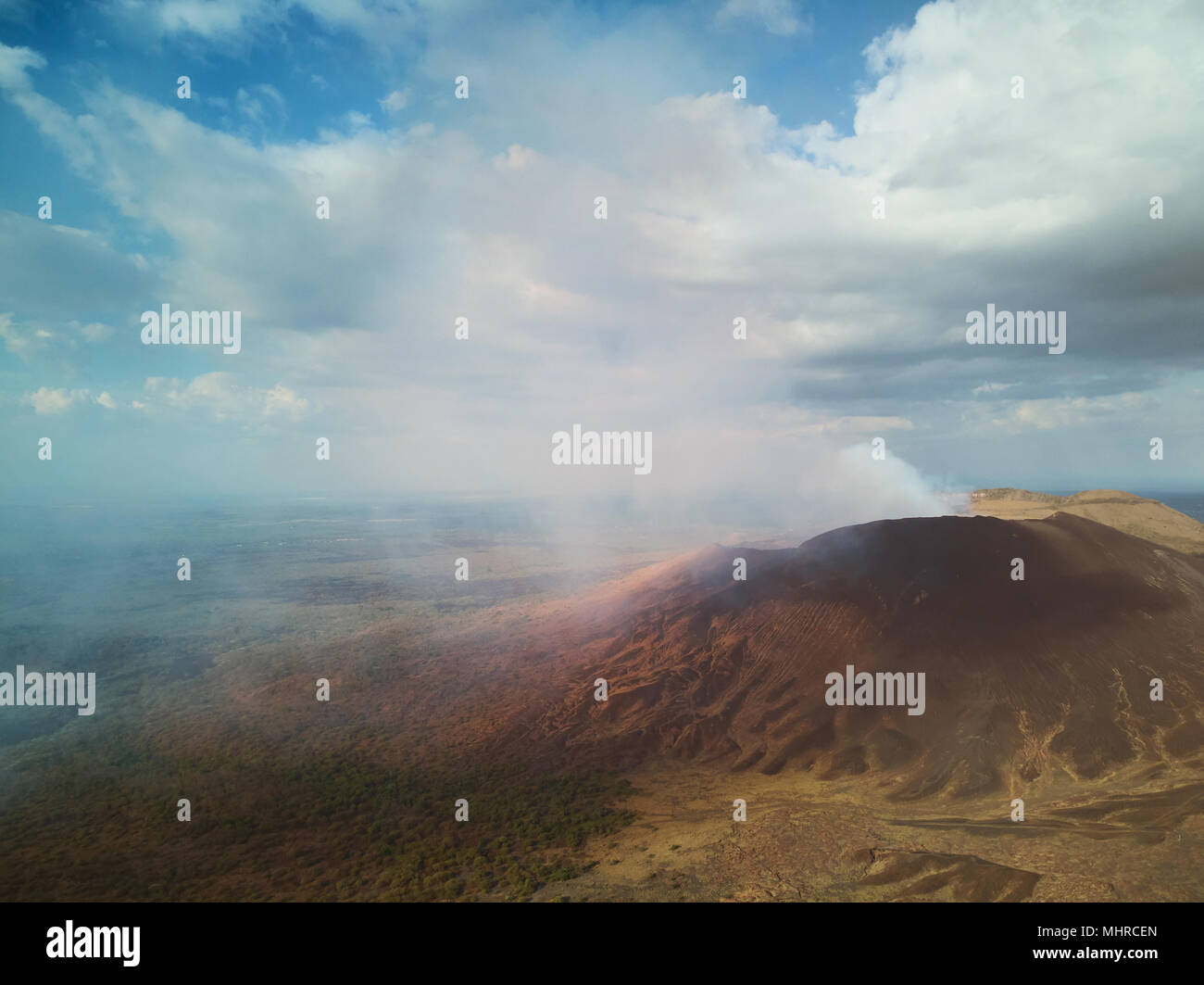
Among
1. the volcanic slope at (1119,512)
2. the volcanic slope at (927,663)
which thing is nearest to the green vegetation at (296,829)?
the volcanic slope at (927,663)

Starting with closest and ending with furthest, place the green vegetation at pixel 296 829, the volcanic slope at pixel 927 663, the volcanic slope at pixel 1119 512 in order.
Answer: the green vegetation at pixel 296 829 → the volcanic slope at pixel 927 663 → the volcanic slope at pixel 1119 512

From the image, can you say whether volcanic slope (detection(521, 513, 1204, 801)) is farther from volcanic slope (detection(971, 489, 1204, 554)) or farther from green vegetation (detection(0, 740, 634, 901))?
volcanic slope (detection(971, 489, 1204, 554))

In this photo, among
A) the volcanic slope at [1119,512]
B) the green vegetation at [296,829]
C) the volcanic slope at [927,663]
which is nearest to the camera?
the green vegetation at [296,829]

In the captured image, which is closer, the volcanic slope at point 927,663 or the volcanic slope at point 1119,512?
the volcanic slope at point 927,663

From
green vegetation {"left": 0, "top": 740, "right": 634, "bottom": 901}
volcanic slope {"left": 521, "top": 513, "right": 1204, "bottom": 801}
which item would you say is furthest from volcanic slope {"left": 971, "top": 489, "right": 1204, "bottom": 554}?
green vegetation {"left": 0, "top": 740, "right": 634, "bottom": 901}

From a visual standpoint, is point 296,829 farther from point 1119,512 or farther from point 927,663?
point 1119,512

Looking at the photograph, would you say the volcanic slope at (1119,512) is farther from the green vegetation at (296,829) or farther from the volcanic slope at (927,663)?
the green vegetation at (296,829)

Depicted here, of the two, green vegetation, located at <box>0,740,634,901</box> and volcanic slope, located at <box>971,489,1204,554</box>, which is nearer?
green vegetation, located at <box>0,740,634,901</box>

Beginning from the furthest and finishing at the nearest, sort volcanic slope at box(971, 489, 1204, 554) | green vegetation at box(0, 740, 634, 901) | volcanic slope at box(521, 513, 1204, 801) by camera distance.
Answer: volcanic slope at box(971, 489, 1204, 554)
volcanic slope at box(521, 513, 1204, 801)
green vegetation at box(0, 740, 634, 901)

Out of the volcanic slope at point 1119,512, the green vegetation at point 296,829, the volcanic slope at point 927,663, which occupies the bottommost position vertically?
the green vegetation at point 296,829

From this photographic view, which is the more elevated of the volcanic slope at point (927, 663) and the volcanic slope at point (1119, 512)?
the volcanic slope at point (1119, 512)
